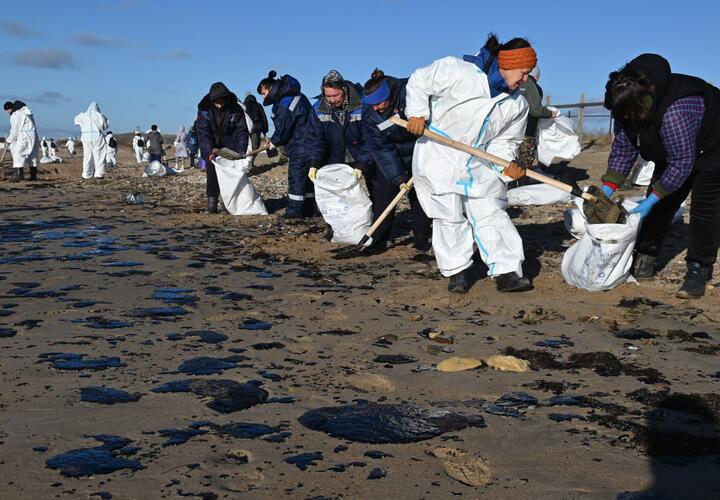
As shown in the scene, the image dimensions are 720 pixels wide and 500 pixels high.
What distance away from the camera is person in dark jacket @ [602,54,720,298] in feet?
14.2

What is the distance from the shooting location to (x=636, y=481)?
228 cm

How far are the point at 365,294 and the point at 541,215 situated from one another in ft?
12.6

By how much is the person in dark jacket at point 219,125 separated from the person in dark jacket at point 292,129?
1.32 ft

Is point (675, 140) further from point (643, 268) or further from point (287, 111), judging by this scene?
point (287, 111)

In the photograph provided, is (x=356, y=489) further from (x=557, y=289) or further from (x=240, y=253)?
(x=240, y=253)

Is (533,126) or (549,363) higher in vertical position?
(533,126)

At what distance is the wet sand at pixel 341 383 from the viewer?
232 centimetres

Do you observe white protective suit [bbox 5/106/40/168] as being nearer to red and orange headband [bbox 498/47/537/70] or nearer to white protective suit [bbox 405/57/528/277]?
white protective suit [bbox 405/57/528/277]

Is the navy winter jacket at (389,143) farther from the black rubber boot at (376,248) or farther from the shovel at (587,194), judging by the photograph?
the shovel at (587,194)

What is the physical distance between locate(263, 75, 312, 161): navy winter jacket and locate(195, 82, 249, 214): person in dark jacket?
41 cm

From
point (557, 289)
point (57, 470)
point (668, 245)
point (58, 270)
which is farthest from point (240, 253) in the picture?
point (57, 470)

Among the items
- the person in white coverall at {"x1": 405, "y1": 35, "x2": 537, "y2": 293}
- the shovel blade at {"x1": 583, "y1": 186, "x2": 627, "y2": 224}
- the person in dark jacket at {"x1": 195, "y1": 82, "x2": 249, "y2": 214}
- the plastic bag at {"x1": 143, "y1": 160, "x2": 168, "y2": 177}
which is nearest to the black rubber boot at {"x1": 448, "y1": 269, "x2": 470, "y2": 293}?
the person in white coverall at {"x1": 405, "y1": 35, "x2": 537, "y2": 293}

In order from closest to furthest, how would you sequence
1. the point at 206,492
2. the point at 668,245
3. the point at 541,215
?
the point at 206,492
the point at 668,245
the point at 541,215

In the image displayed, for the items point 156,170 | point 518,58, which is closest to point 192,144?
point 156,170
